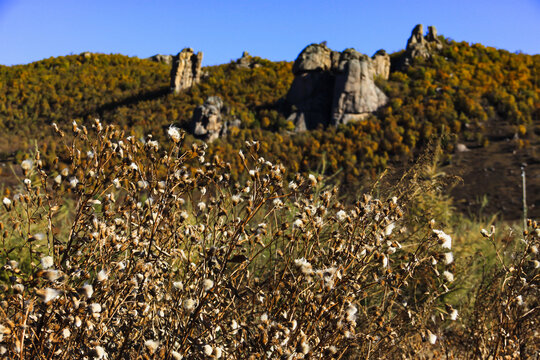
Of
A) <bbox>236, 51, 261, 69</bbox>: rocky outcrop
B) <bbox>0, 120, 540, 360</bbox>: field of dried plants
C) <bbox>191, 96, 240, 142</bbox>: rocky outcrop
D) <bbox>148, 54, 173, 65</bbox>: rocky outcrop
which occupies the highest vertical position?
<bbox>148, 54, 173, 65</bbox>: rocky outcrop

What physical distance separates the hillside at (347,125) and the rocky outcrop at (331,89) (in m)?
1.64

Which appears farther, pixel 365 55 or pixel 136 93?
pixel 136 93

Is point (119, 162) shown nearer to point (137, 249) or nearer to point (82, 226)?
point (82, 226)

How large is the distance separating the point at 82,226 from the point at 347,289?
3.68 ft

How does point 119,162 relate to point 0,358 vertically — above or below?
above

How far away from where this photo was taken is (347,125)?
39.9 metres

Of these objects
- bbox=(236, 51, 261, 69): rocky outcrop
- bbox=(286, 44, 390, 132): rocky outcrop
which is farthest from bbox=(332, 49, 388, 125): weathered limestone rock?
bbox=(236, 51, 261, 69): rocky outcrop

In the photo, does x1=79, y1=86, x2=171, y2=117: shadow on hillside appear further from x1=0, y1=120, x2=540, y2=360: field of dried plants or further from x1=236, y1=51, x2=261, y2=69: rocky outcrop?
x1=0, y1=120, x2=540, y2=360: field of dried plants

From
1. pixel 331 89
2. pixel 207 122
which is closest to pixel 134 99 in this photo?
pixel 207 122

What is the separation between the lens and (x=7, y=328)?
3.21 ft

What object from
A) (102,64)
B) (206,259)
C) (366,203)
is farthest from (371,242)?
(102,64)

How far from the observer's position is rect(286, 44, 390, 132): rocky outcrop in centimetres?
4012

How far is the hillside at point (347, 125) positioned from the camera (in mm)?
31581

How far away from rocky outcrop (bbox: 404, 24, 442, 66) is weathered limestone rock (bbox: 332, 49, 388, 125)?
14.5 metres
